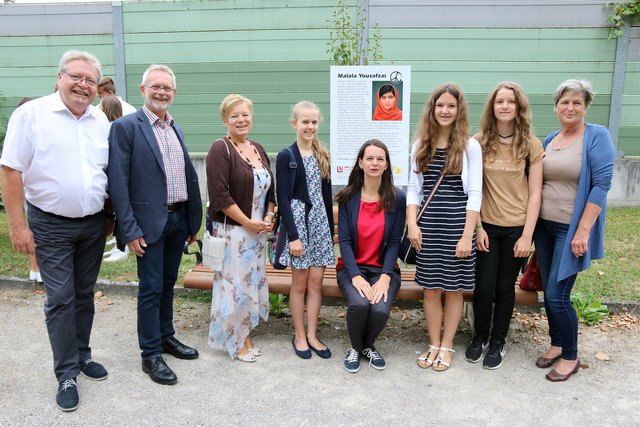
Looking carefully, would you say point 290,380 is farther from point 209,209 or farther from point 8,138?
point 8,138

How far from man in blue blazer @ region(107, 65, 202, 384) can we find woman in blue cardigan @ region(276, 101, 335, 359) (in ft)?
2.28

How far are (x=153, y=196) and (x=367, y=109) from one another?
2.32 m

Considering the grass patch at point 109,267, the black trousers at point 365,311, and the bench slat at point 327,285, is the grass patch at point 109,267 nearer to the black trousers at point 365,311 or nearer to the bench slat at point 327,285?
the bench slat at point 327,285

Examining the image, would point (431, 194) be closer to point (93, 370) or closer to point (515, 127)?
point (515, 127)

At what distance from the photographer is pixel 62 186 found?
2.90 meters

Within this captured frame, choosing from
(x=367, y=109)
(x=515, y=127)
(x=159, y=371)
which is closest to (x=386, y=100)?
(x=367, y=109)

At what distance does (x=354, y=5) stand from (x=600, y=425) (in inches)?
311

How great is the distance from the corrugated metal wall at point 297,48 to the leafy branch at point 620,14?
0.17m

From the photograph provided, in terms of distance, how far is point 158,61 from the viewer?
9.58m

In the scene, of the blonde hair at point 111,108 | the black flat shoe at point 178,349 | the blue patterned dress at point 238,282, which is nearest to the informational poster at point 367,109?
the blue patterned dress at point 238,282

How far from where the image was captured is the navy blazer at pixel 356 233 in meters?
3.66

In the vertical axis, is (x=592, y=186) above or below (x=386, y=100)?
below

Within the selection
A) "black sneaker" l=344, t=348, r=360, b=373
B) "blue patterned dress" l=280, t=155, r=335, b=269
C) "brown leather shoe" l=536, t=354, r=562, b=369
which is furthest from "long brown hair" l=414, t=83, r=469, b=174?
"brown leather shoe" l=536, t=354, r=562, b=369

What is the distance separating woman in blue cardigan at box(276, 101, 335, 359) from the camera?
356 centimetres
